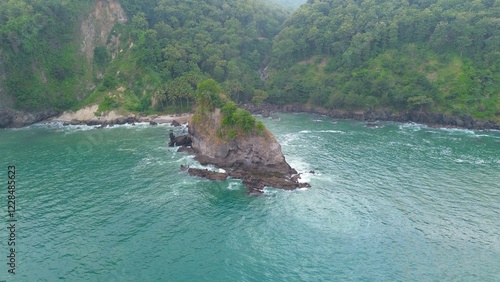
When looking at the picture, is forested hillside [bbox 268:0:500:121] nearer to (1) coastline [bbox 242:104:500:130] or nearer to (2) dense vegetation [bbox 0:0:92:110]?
(1) coastline [bbox 242:104:500:130]

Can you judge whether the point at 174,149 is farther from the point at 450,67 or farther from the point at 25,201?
the point at 450,67

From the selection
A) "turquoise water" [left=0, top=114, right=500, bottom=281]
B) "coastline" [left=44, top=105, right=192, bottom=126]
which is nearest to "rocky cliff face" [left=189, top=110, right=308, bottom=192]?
"turquoise water" [left=0, top=114, right=500, bottom=281]

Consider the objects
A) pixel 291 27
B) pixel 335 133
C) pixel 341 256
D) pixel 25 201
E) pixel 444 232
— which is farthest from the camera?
pixel 291 27

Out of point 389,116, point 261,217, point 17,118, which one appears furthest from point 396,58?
point 17,118

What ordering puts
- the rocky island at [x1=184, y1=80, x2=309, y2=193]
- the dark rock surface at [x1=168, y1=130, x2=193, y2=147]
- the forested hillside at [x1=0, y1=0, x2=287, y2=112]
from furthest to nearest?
the forested hillside at [x1=0, y1=0, x2=287, y2=112], the dark rock surface at [x1=168, y1=130, x2=193, y2=147], the rocky island at [x1=184, y1=80, x2=309, y2=193]

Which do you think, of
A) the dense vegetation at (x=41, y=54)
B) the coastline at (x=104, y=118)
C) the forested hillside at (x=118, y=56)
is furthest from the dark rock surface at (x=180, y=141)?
the dense vegetation at (x=41, y=54)

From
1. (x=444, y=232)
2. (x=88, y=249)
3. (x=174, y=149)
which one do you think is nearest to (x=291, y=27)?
(x=174, y=149)

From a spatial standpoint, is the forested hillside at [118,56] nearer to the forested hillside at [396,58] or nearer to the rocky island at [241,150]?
the forested hillside at [396,58]
